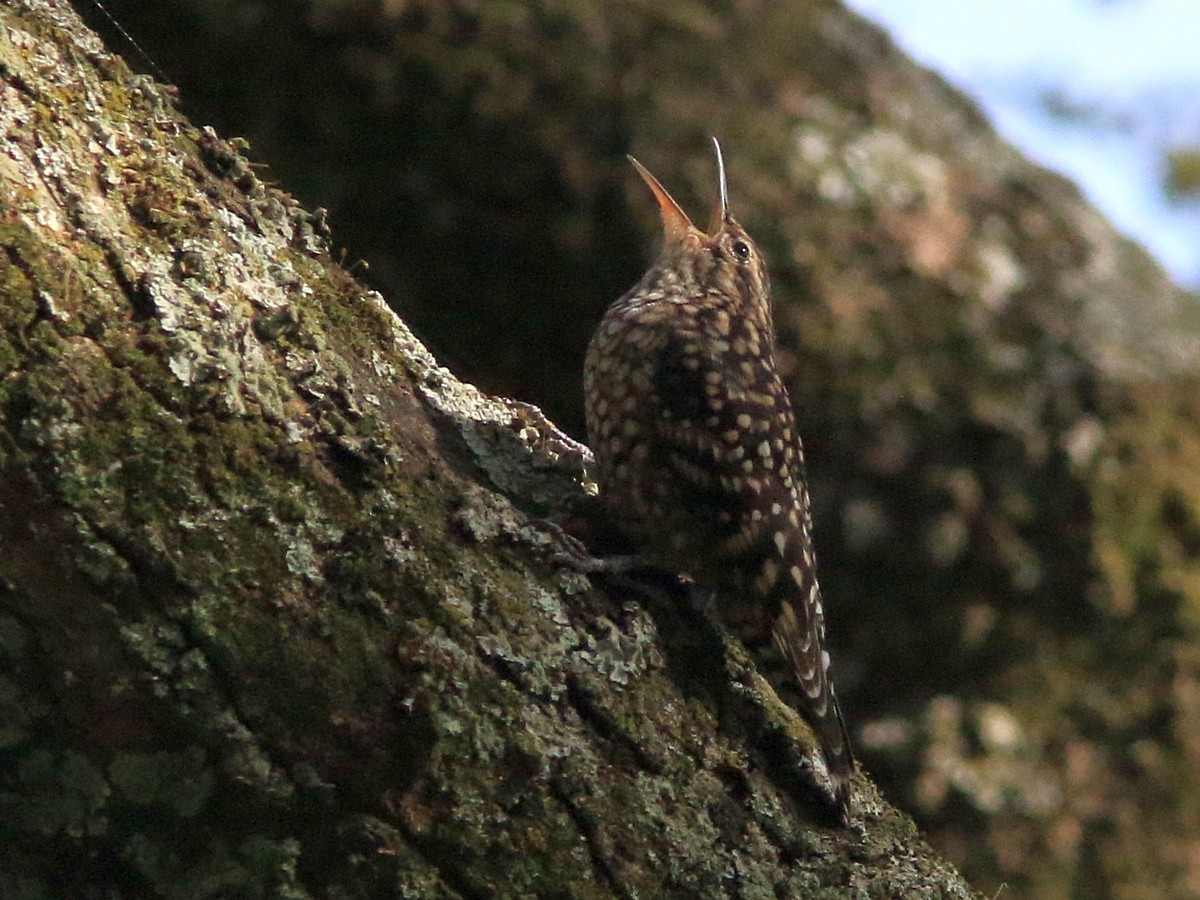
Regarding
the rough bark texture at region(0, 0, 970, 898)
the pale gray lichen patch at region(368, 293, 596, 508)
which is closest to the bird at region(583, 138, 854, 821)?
the pale gray lichen patch at region(368, 293, 596, 508)

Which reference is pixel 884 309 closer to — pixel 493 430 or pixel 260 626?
pixel 493 430

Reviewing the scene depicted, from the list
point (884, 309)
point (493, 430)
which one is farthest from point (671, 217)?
point (493, 430)

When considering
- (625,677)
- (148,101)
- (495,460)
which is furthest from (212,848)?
(148,101)

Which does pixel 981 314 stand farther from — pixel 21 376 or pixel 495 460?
pixel 21 376

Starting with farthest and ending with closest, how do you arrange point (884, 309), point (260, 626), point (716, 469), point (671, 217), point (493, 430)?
point (884, 309) < point (671, 217) < point (716, 469) < point (493, 430) < point (260, 626)

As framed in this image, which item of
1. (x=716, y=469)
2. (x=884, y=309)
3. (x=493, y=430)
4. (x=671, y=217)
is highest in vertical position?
(x=884, y=309)

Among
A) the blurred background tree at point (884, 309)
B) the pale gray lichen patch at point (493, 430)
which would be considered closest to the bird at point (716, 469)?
the pale gray lichen patch at point (493, 430)
